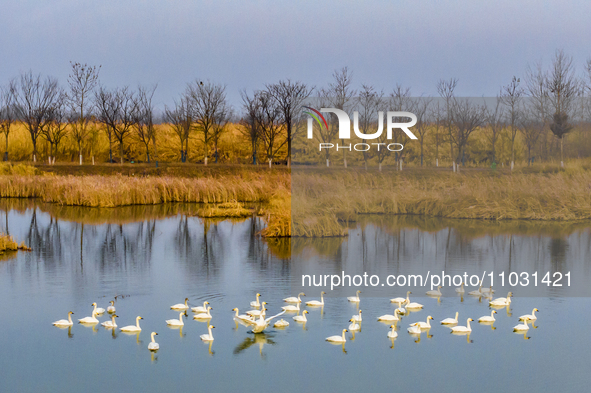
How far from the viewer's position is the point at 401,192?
29516 millimetres

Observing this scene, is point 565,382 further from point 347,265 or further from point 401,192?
point 401,192

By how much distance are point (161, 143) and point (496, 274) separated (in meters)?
50.8

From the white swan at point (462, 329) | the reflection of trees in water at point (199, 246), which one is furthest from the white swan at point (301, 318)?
the reflection of trees in water at point (199, 246)

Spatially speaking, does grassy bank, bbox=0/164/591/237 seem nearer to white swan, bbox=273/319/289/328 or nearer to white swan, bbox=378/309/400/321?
white swan, bbox=378/309/400/321

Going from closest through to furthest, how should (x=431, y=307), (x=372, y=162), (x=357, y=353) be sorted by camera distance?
1. (x=357, y=353)
2. (x=431, y=307)
3. (x=372, y=162)

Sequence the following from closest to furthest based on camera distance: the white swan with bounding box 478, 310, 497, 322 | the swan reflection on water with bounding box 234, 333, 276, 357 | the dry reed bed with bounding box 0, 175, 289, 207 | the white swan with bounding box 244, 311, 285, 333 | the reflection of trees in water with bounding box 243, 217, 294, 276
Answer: the swan reflection on water with bounding box 234, 333, 276, 357, the white swan with bounding box 244, 311, 285, 333, the white swan with bounding box 478, 310, 497, 322, the reflection of trees in water with bounding box 243, 217, 294, 276, the dry reed bed with bounding box 0, 175, 289, 207

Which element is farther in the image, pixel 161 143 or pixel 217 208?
pixel 161 143

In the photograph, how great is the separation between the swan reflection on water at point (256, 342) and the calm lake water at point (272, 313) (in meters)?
0.04

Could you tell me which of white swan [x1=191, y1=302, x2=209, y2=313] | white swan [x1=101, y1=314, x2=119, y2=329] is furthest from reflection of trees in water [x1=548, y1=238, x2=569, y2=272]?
white swan [x1=101, y1=314, x2=119, y2=329]

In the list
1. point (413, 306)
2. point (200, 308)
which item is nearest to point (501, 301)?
point (413, 306)

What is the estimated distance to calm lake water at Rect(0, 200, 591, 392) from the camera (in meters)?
9.39

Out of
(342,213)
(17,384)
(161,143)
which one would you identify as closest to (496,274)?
(342,213)

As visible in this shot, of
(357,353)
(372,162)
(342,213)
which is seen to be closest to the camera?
(357,353)

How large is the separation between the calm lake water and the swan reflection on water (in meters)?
0.04
